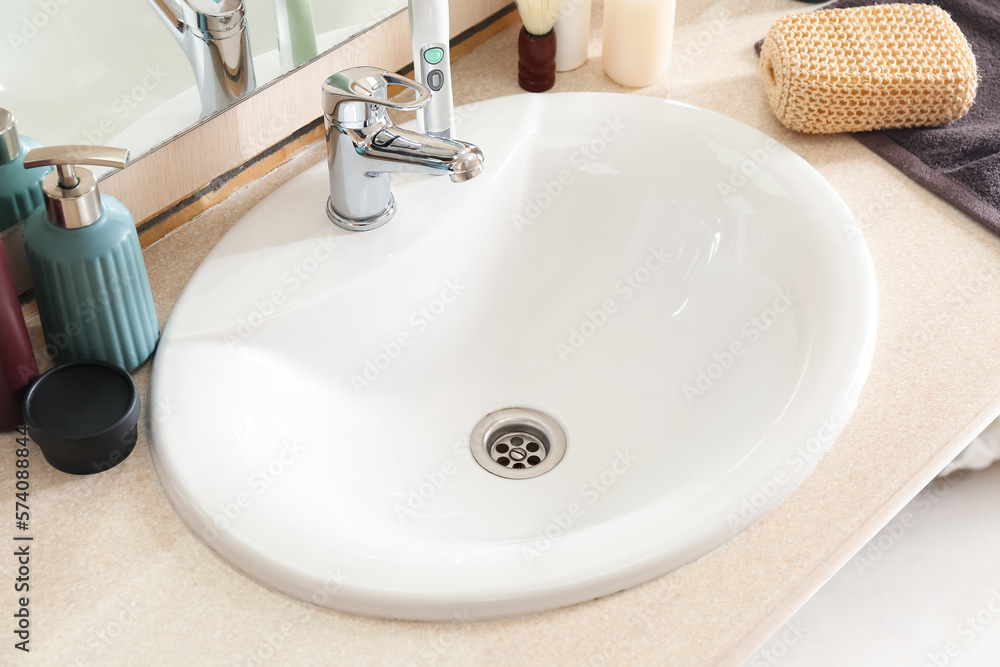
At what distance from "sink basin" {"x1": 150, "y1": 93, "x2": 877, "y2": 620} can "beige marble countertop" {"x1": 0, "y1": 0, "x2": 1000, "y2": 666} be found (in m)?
0.02

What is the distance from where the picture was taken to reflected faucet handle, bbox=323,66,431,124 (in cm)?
72

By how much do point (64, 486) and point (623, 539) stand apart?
388 mm

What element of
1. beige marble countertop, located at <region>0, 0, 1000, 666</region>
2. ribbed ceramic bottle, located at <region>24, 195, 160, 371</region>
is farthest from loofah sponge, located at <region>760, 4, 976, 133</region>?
ribbed ceramic bottle, located at <region>24, 195, 160, 371</region>

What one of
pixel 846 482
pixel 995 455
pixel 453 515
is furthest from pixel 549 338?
pixel 995 455

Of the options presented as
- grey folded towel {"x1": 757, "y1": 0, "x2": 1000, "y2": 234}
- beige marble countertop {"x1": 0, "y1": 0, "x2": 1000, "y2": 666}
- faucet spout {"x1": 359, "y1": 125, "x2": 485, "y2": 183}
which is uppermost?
faucet spout {"x1": 359, "y1": 125, "x2": 485, "y2": 183}

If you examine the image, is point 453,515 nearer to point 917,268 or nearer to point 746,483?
point 746,483

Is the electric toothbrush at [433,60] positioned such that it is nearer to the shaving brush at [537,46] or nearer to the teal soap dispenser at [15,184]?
the shaving brush at [537,46]

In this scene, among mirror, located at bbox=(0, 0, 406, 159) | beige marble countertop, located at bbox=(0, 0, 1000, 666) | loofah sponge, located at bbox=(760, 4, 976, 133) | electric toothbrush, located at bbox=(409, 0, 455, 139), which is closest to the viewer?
beige marble countertop, located at bbox=(0, 0, 1000, 666)

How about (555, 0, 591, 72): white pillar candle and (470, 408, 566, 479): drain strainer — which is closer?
(470, 408, 566, 479): drain strainer

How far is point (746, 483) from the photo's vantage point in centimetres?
65

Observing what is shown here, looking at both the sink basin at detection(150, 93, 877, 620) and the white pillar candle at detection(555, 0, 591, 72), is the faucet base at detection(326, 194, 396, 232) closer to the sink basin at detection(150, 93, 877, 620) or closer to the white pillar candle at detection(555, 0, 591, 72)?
the sink basin at detection(150, 93, 877, 620)

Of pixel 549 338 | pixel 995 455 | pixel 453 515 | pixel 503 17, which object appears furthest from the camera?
pixel 995 455

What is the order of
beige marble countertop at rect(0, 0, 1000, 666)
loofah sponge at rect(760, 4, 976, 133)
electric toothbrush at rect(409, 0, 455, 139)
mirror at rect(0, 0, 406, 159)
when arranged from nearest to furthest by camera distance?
beige marble countertop at rect(0, 0, 1000, 666) → mirror at rect(0, 0, 406, 159) → electric toothbrush at rect(409, 0, 455, 139) → loofah sponge at rect(760, 4, 976, 133)

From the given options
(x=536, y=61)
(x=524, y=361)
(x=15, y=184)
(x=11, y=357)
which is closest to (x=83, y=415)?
(x=11, y=357)
